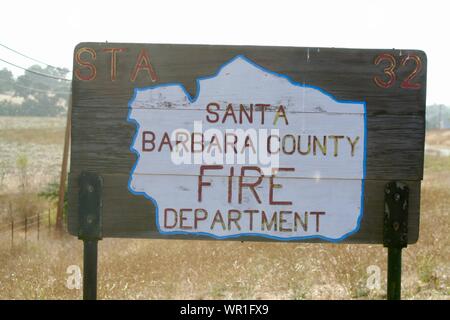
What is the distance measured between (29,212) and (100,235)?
841 inches

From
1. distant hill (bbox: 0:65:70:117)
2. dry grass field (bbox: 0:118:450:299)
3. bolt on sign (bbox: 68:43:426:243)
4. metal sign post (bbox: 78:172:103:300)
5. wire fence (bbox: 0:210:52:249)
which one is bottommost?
wire fence (bbox: 0:210:52:249)

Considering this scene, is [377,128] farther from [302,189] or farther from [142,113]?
[142,113]

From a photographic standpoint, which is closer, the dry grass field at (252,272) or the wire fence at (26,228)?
the dry grass field at (252,272)

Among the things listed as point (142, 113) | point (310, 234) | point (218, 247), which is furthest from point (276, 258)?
point (142, 113)

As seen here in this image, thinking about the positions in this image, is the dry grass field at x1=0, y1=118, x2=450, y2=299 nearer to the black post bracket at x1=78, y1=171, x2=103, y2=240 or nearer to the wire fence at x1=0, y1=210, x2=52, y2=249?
the black post bracket at x1=78, y1=171, x2=103, y2=240

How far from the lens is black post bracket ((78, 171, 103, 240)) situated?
3307 mm

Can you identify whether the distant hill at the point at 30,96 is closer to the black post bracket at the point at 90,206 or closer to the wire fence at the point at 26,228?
the wire fence at the point at 26,228

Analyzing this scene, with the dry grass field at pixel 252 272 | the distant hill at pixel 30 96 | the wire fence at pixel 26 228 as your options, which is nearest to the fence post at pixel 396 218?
the dry grass field at pixel 252 272

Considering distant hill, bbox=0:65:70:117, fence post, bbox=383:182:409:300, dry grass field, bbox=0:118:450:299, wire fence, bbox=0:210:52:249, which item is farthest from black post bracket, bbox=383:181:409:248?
distant hill, bbox=0:65:70:117

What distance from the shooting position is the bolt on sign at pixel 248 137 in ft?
10.8

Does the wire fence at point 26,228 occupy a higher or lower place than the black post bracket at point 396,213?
lower

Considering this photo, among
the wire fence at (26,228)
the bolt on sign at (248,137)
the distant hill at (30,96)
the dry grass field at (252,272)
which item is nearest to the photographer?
the bolt on sign at (248,137)

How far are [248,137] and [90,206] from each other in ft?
3.77

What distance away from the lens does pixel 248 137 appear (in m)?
3.32
